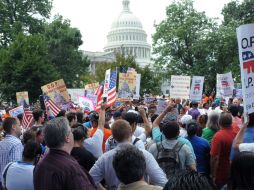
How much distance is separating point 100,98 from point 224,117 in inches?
247

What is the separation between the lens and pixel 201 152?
6754mm

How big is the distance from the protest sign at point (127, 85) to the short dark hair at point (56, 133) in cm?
1108

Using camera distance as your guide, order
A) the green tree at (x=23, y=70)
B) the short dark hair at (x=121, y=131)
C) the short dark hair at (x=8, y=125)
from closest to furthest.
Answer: the short dark hair at (x=121, y=131) < the short dark hair at (x=8, y=125) < the green tree at (x=23, y=70)

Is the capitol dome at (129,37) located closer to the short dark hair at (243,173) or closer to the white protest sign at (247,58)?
the white protest sign at (247,58)

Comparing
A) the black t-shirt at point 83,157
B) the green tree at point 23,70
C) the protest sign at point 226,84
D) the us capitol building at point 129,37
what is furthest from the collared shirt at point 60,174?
the us capitol building at point 129,37

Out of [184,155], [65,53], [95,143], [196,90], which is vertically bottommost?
[184,155]

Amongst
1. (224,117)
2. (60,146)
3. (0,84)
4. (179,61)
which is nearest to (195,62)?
(179,61)

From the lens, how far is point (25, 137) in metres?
6.58

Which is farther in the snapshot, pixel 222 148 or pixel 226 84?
pixel 226 84

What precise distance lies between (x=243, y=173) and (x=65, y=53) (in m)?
49.4

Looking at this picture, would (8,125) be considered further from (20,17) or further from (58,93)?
(20,17)

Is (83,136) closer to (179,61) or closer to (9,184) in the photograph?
(9,184)

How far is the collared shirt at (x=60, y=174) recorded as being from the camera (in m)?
3.75

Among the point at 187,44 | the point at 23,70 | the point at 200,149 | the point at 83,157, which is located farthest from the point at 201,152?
the point at 187,44
